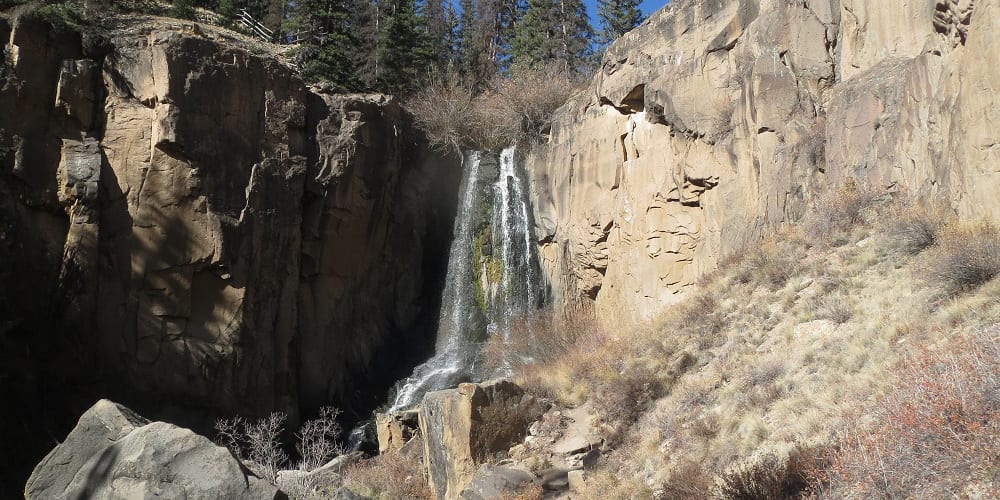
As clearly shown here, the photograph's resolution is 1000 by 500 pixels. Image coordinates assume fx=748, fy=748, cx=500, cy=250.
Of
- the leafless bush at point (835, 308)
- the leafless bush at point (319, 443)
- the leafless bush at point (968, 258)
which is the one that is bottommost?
the leafless bush at point (319, 443)

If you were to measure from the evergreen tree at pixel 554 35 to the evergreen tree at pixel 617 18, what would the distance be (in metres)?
1.10

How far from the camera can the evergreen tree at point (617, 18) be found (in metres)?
36.2

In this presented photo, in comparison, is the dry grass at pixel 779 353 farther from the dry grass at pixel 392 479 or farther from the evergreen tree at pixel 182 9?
the evergreen tree at pixel 182 9

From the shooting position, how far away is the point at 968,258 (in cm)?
832

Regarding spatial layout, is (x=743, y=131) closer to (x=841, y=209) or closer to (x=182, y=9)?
(x=841, y=209)

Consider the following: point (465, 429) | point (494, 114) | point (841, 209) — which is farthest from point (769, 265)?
point (494, 114)

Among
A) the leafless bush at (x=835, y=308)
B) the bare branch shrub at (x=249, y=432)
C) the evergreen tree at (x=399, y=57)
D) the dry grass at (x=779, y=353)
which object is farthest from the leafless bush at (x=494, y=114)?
the leafless bush at (x=835, y=308)

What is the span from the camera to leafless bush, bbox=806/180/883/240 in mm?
12234

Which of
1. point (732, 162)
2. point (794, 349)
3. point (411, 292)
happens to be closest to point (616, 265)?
point (732, 162)

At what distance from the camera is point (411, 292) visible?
24.1 meters

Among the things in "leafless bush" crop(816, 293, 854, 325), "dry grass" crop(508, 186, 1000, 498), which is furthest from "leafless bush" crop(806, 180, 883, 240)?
"leafless bush" crop(816, 293, 854, 325)

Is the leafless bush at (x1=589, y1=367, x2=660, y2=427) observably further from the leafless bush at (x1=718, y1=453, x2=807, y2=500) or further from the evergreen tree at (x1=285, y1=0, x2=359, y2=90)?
the evergreen tree at (x1=285, y1=0, x2=359, y2=90)

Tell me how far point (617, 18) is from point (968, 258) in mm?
30496

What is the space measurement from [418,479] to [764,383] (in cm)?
607
